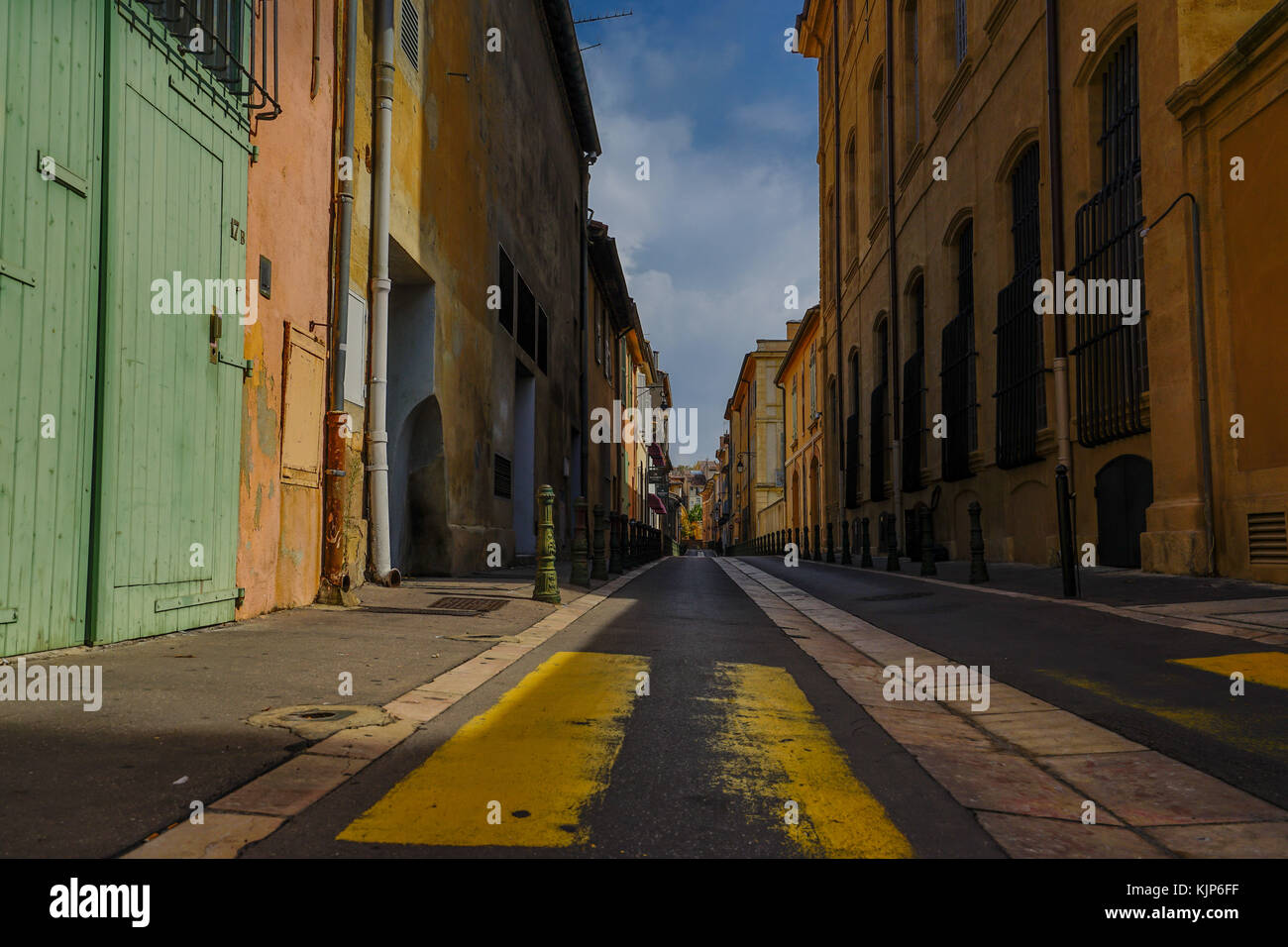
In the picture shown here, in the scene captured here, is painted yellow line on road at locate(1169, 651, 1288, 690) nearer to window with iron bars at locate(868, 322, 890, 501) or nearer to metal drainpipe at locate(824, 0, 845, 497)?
window with iron bars at locate(868, 322, 890, 501)

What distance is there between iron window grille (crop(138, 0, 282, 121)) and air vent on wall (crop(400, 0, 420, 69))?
3824 mm

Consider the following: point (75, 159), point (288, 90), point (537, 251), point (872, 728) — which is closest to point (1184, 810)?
point (872, 728)

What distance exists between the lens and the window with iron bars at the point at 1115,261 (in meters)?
10.2

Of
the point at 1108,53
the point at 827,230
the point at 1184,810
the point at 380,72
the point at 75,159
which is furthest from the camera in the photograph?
the point at 827,230

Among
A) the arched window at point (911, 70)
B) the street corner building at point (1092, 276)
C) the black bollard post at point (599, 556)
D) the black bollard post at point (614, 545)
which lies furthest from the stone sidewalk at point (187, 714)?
the arched window at point (911, 70)

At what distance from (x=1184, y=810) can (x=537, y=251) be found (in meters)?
18.1

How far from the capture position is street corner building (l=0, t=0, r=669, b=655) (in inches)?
166

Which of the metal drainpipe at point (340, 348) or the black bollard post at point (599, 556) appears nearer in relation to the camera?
the metal drainpipe at point (340, 348)

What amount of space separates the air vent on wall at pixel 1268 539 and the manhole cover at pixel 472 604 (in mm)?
6355

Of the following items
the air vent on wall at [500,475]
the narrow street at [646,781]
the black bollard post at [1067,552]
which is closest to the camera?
the narrow street at [646,781]

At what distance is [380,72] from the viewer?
29.0 feet

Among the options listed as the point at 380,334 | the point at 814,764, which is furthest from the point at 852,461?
the point at 814,764

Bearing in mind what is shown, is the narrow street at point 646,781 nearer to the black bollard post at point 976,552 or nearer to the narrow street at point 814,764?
the narrow street at point 814,764
